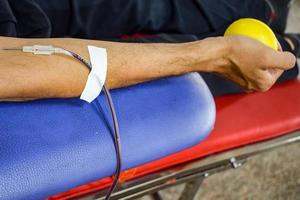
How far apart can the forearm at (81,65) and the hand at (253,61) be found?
1.2 inches

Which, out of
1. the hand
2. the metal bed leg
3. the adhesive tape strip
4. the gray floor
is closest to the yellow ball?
the hand

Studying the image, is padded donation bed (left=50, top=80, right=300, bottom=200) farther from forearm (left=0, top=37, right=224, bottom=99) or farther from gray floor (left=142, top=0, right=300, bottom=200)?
gray floor (left=142, top=0, right=300, bottom=200)

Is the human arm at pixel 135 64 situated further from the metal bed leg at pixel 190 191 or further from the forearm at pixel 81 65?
the metal bed leg at pixel 190 191

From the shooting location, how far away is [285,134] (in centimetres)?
109

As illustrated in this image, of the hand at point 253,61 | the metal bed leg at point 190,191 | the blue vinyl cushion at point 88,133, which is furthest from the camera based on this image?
the metal bed leg at point 190,191

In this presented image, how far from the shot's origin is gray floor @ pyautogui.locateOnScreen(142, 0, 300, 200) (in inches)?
57.5

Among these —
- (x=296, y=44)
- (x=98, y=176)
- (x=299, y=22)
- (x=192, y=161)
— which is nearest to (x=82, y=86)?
(x=98, y=176)

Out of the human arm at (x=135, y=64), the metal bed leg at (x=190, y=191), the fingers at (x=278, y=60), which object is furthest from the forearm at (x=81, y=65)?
the metal bed leg at (x=190, y=191)

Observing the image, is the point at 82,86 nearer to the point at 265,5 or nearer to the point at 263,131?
the point at 263,131

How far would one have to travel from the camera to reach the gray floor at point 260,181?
1.46 meters

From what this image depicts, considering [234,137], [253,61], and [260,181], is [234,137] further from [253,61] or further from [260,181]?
[260,181]

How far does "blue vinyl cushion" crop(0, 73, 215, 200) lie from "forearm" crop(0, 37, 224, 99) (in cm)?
3

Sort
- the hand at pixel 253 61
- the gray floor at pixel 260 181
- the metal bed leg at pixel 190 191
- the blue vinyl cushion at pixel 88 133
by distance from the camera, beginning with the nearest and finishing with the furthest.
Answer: the blue vinyl cushion at pixel 88 133, the hand at pixel 253 61, the metal bed leg at pixel 190 191, the gray floor at pixel 260 181

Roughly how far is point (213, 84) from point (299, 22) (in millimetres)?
1417
